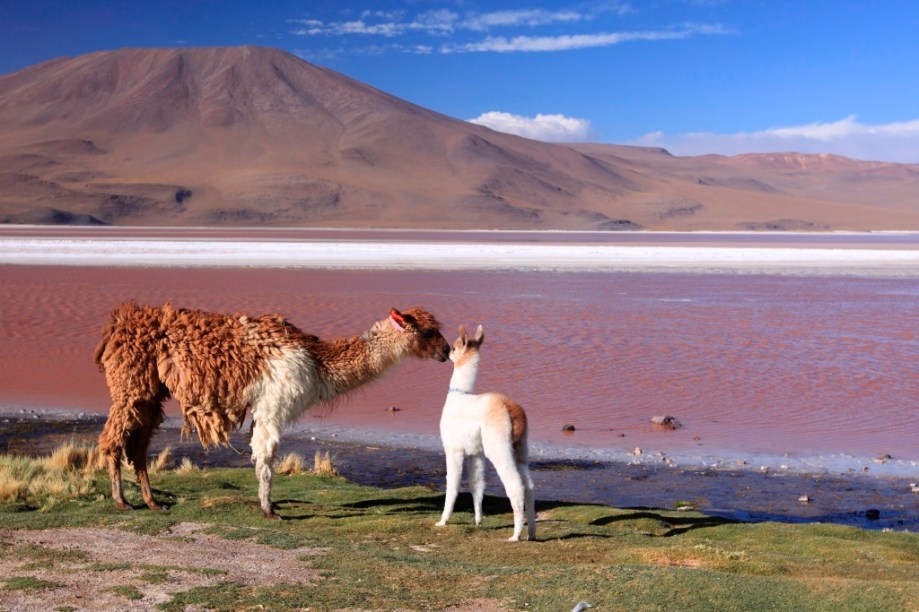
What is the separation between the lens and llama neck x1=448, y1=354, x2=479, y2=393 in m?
7.20

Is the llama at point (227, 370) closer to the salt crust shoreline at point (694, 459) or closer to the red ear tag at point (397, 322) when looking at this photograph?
the red ear tag at point (397, 322)

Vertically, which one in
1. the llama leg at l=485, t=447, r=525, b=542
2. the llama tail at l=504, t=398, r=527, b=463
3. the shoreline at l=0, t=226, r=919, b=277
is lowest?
the llama leg at l=485, t=447, r=525, b=542

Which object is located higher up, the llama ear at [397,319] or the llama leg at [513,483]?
the llama ear at [397,319]

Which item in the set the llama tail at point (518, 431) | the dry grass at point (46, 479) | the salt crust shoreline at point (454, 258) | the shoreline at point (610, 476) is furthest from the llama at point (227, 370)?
the salt crust shoreline at point (454, 258)

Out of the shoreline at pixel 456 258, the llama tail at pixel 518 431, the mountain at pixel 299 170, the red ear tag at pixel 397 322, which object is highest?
the mountain at pixel 299 170

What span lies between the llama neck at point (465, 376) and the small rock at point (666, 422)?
5953 millimetres

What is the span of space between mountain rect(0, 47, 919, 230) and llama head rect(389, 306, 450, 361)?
98391 millimetres

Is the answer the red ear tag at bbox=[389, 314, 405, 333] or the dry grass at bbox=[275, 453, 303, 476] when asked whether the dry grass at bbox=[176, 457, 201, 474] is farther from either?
the red ear tag at bbox=[389, 314, 405, 333]

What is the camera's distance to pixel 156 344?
7633 mm

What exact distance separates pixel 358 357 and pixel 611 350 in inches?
435

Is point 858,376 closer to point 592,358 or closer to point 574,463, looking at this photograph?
point 592,358

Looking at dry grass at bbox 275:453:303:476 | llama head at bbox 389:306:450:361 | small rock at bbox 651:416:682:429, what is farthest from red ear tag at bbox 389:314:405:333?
small rock at bbox 651:416:682:429

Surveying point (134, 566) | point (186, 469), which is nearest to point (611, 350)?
point (186, 469)

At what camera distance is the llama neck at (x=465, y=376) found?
23.6 ft
